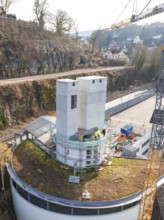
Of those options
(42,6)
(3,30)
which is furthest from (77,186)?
(42,6)

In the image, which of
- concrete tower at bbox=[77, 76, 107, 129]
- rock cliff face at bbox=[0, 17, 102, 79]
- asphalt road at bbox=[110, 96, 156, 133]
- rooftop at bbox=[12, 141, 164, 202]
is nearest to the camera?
rooftop at bbox=[12, 141, 164, 202]

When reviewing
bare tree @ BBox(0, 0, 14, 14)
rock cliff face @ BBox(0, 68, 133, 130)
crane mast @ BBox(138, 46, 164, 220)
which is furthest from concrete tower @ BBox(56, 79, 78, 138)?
bare tree @ BBox(0, 0, 14, 14)

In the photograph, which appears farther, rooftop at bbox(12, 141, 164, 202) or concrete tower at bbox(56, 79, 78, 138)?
concrete tower at bbox(56, 79, 78, 138)

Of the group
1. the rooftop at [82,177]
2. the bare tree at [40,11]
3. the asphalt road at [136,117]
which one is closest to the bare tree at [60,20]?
the bare tree at [40,11]

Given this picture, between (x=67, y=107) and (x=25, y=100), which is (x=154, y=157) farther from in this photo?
(x=25, y=100)

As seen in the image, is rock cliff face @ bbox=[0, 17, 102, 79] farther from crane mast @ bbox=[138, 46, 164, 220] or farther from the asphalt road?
crane mast @ bbox=[138, 46, 164, 220]

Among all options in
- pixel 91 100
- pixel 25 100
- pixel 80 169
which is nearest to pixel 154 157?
pixel 80 169

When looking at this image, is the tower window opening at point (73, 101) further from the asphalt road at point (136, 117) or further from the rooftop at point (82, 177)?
the asphalt road at point (136, 117)
